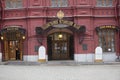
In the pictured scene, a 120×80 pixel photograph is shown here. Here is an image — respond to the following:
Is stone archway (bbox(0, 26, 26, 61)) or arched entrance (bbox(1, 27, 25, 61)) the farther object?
arched entrance (bbox(1, 27, 25, 61))

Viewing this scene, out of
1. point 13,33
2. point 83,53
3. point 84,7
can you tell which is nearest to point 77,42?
point 83,53

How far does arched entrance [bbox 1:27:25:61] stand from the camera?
147ft

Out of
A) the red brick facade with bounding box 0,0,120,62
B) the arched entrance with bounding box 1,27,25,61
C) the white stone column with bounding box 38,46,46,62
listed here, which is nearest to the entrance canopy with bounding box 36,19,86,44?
the red brick facade with bounding box 0,0,120,62

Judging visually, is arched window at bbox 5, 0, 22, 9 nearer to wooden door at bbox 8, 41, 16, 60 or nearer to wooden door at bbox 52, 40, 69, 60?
wooden door at bbox 8, 41, 16, 60

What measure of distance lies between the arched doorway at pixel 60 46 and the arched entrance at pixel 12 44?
3.53 m

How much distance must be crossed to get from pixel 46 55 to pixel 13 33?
5257 mm

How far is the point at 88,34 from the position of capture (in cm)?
4344

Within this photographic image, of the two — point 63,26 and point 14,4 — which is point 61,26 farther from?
point 14,4

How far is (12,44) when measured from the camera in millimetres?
46062

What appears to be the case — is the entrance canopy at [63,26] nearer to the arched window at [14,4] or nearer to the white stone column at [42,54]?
the white stone column at [42,54]

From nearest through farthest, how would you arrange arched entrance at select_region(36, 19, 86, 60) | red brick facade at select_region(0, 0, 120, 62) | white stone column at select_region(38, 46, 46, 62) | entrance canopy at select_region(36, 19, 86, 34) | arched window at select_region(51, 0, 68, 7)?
1. entrance canopy at select_region(36, 19, 86, 34)
2. white stone column at select_region(38, 46, 46, 62)
3. arched entrance at select_region(36, 19, 86, 60)
4. red brick facade at select_region(0, 0, 120, 62)
5. arched window at select_region(51, 0, 68, 7)

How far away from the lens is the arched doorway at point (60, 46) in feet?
150

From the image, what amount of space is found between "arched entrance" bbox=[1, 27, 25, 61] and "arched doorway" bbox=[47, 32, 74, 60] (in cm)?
353

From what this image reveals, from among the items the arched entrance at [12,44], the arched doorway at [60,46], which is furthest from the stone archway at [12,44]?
the arched doorway at [60,46]
